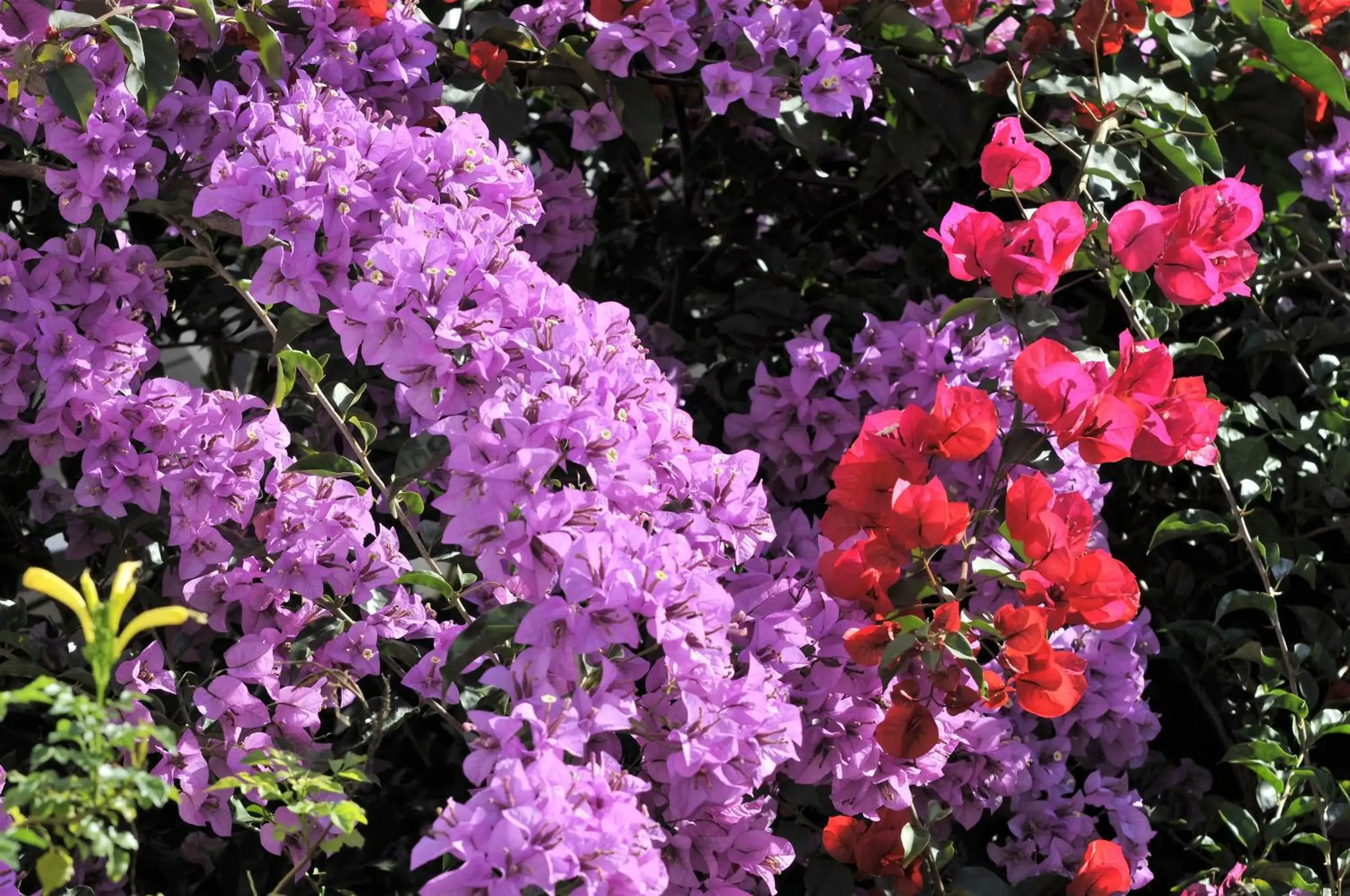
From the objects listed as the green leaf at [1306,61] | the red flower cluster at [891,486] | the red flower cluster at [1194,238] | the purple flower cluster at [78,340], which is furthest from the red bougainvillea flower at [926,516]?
the green leaf at [1306,61]

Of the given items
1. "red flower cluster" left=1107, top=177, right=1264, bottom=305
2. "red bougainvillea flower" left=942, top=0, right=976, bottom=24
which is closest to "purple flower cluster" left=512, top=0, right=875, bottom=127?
"red bougainvillea flower" left=942, top=0, right=976, bottom=24

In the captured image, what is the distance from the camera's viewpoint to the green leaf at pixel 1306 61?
156cm

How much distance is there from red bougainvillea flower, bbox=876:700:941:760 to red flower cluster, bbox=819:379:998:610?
0.29ft

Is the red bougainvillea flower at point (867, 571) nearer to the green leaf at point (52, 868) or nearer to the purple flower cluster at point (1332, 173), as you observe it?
the green leaf at point (52, 868)

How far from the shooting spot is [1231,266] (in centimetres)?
129

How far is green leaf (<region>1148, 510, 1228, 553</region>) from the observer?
1.44 meters

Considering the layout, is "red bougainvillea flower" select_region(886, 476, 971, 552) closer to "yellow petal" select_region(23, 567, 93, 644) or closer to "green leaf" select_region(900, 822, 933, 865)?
"green leaf" select_region(900, 822, 933, 865)

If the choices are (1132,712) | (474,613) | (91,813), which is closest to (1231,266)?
(1132,712)

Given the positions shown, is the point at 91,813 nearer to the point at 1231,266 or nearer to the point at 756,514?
the point at 756,514

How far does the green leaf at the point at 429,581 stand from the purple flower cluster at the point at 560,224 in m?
0.60

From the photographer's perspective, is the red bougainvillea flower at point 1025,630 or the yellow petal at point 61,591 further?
the red bougainvillea flower at point 1025,630

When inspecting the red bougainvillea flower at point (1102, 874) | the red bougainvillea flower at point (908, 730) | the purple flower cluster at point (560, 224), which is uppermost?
the purple flower cluster at point (560, 224)

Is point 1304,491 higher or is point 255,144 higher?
point 255,144

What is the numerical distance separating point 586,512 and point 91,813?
395mm
